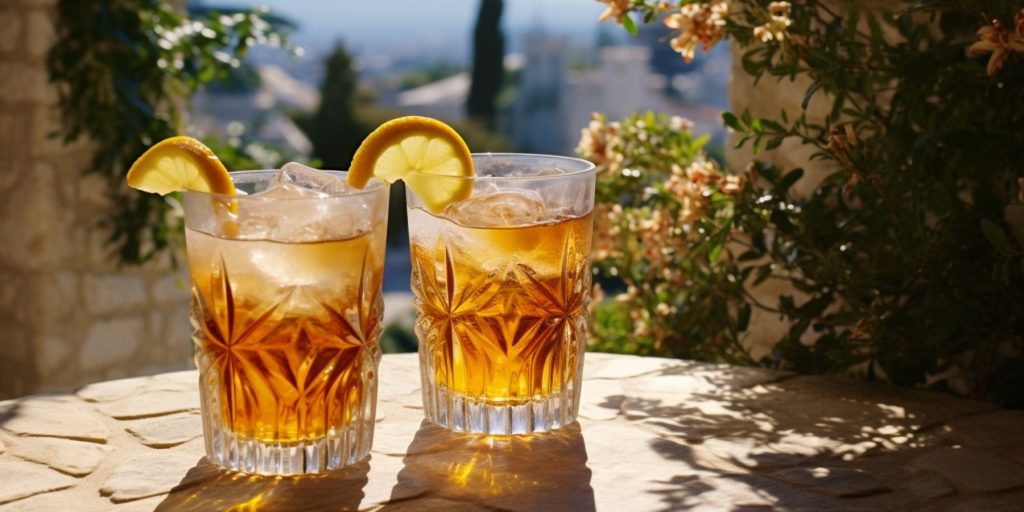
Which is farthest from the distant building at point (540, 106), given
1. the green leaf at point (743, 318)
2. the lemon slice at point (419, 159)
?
the lemon slice at point (419, 159)


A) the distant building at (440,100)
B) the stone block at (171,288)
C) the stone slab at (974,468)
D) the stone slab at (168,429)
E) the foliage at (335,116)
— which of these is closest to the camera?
the stone slab at (974,468)

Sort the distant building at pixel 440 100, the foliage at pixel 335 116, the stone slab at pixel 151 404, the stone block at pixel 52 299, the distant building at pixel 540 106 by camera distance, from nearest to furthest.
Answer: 1. the stone slab at pixel 151 404
2. the stone block at pixel 52 299
3. the foliage at pixel 335 116
4. the distant building at pixel 440 100
5. the distant building at pixel 540 106

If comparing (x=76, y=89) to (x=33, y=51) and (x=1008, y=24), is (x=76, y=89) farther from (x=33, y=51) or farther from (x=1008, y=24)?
(x=1008, y=24)

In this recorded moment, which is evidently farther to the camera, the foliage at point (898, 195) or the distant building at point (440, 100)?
the distant building at point (440, 100)

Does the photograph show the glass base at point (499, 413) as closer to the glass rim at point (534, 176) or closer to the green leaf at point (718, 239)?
the glass rim at point (534, 176)

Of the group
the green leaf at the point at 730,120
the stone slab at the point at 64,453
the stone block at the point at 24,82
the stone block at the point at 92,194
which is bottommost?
the stone slab at the point at 64,453

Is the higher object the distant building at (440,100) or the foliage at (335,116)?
the distant building at (440,100)

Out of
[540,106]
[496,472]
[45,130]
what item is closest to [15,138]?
[45,130]

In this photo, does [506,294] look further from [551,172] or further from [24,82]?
[24,82]

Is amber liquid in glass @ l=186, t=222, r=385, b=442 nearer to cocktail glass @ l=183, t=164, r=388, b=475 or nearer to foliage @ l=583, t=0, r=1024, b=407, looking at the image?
cocktail glass @ l=183, t=164, r=388, b=475
